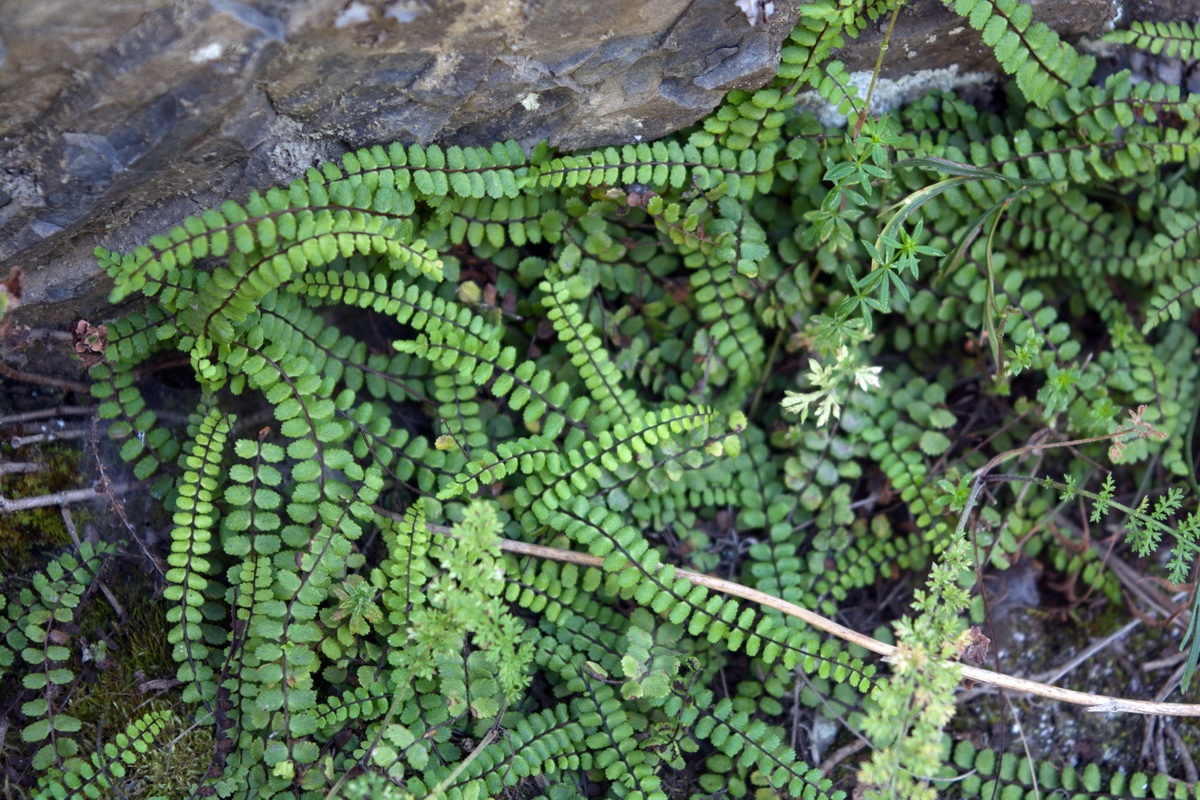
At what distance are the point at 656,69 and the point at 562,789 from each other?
2669mm

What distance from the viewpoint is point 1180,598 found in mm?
3668

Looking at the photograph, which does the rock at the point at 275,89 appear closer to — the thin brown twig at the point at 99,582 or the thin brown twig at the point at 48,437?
the thin brown twig at the point at 48,437

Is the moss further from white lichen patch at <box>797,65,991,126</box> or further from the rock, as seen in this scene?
white lichen patch at <box>797,65,991,126</box>

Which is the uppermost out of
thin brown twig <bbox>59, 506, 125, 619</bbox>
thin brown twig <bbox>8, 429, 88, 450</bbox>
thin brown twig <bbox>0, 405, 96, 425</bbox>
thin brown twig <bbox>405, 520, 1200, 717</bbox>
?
thin brown twig <bbox>0, 405, 96, 425</bbox>

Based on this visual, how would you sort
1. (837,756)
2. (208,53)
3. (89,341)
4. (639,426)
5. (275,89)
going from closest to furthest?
(208,53) < (275,89) < (89,341) < (639,426) < (837,756)

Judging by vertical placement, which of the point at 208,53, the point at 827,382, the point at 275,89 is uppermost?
the point at 208,53

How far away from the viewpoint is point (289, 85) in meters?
2.66

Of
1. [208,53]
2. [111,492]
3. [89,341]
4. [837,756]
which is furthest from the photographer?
[837,756]

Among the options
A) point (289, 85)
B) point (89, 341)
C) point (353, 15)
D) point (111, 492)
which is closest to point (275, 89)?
point (289, 85)

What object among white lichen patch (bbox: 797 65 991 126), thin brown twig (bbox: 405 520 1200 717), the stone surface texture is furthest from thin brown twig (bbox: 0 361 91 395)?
white lichen patch (bbox: 797 65 991 126)

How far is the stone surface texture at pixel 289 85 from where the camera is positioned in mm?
2369

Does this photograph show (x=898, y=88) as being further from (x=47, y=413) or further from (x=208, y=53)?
(x=47, y=413)

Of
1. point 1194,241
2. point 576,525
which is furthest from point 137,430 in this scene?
point 1194,241

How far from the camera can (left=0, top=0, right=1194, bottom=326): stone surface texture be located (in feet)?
7.77
